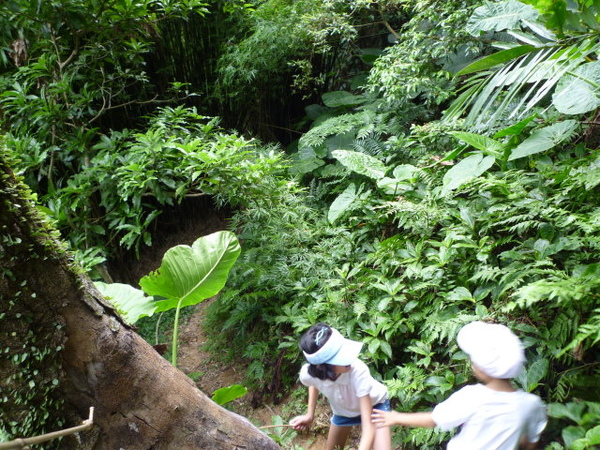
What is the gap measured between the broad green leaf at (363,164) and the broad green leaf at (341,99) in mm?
1489

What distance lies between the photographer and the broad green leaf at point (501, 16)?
2.97m

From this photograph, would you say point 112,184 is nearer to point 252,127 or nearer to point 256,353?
point 256,353

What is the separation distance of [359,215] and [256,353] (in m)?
1.54

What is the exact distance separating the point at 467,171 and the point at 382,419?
199 centimetres

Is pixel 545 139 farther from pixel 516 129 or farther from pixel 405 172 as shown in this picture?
pixel 405 172

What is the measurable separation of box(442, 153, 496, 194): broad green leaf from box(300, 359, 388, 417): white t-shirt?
5.31ft

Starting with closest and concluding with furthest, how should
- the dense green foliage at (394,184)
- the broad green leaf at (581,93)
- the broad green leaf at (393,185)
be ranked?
the dense green foliage at (394,184) < the broad green leaf at (581,93) < the broad green leaf at (393,185)

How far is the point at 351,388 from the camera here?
2.19 meters

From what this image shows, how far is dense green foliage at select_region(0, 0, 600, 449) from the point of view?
233cm

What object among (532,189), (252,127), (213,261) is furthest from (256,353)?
(252,127)

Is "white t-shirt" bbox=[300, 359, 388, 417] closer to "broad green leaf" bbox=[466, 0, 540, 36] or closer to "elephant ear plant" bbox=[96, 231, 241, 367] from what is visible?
"elephant ear plant" bbox=[96, 231, 241, 367]

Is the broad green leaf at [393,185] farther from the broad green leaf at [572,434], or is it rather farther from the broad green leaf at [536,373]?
the broad green leaf at [572,434]

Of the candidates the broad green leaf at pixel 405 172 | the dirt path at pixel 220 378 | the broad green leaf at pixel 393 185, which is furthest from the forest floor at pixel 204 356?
the broad green leaf at pixel 405 172

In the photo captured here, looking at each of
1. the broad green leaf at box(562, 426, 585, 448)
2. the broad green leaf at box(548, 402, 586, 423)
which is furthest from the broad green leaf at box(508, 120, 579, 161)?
the broad green leaf at box(562, 426, 585, 448)
